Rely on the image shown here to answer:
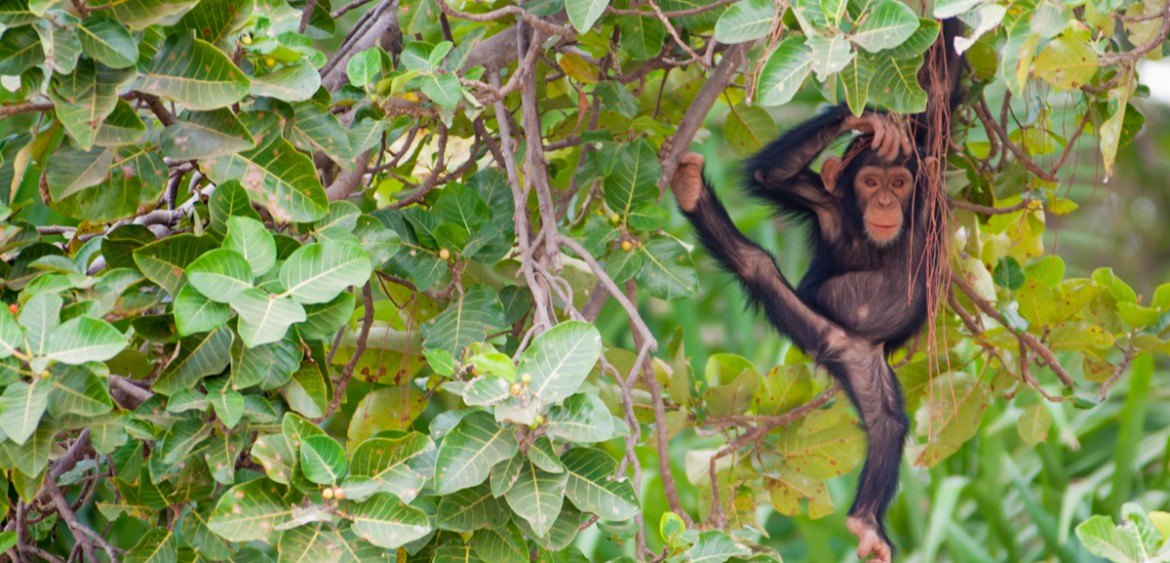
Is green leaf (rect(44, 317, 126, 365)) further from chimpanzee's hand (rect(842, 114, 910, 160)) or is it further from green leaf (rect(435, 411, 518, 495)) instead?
chimpanzee's hand (rect(842, 114, 910, 160))

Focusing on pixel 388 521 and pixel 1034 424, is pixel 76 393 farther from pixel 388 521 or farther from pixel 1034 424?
pixel 1034 424

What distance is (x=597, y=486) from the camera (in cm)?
131

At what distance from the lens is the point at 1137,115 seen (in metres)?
2.11

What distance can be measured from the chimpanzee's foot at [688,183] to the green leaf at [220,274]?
126 cm

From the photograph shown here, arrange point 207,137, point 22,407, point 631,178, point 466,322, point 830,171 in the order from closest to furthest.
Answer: point 22,407 → point 207,137 → point 466,322 → point 631,178 → point 830,171

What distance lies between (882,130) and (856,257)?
39 centimetres

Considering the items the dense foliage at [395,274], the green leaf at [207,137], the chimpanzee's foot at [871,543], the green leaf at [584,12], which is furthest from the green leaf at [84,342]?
the chimpanzee's foot at [871,543]

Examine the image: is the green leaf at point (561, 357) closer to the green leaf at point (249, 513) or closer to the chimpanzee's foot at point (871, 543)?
the green leaf at point (249, 513)

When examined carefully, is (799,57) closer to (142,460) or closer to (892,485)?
(142,460)

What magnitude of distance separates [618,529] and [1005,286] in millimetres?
1132

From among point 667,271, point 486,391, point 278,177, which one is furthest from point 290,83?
point 667,271

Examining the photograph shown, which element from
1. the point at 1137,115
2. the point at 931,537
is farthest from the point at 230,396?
the point at 931,537

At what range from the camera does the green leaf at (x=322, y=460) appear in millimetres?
1201

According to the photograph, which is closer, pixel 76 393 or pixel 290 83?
pixel 76 393
